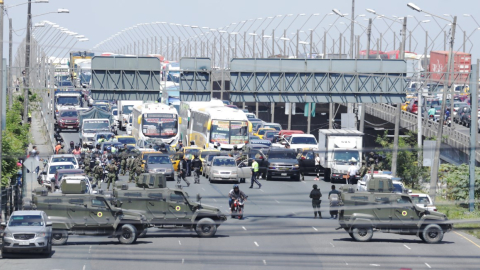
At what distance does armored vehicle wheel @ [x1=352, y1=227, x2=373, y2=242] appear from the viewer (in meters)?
26.8


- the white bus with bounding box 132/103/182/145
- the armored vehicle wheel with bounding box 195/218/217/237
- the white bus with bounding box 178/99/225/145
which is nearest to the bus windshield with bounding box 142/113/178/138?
the white bus with bounding box 132/103/182/145

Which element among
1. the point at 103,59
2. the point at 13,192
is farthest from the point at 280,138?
the point at 13,192

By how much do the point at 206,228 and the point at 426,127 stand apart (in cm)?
3556

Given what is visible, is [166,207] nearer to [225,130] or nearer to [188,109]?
[225,130]

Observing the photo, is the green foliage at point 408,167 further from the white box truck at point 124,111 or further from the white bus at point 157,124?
the white box truck at point 124,111

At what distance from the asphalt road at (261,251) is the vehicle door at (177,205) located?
39.6 inches

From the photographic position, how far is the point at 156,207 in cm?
2575

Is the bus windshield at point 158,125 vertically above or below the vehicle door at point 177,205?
above

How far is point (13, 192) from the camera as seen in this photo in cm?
Result: 2978

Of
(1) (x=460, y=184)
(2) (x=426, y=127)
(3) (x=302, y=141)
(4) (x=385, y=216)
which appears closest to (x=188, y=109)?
(3) (x=302, y=141)

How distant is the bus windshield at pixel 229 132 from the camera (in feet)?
175

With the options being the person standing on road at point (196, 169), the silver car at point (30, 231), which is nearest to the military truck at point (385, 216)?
the silver car at point (30, 231)

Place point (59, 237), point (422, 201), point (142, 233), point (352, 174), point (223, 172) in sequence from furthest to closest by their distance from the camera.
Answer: point (223, 172) → point (352, 174) → point (422, 201) → point (142, 233) → point (59, 237)

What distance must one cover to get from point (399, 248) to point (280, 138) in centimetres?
3246
